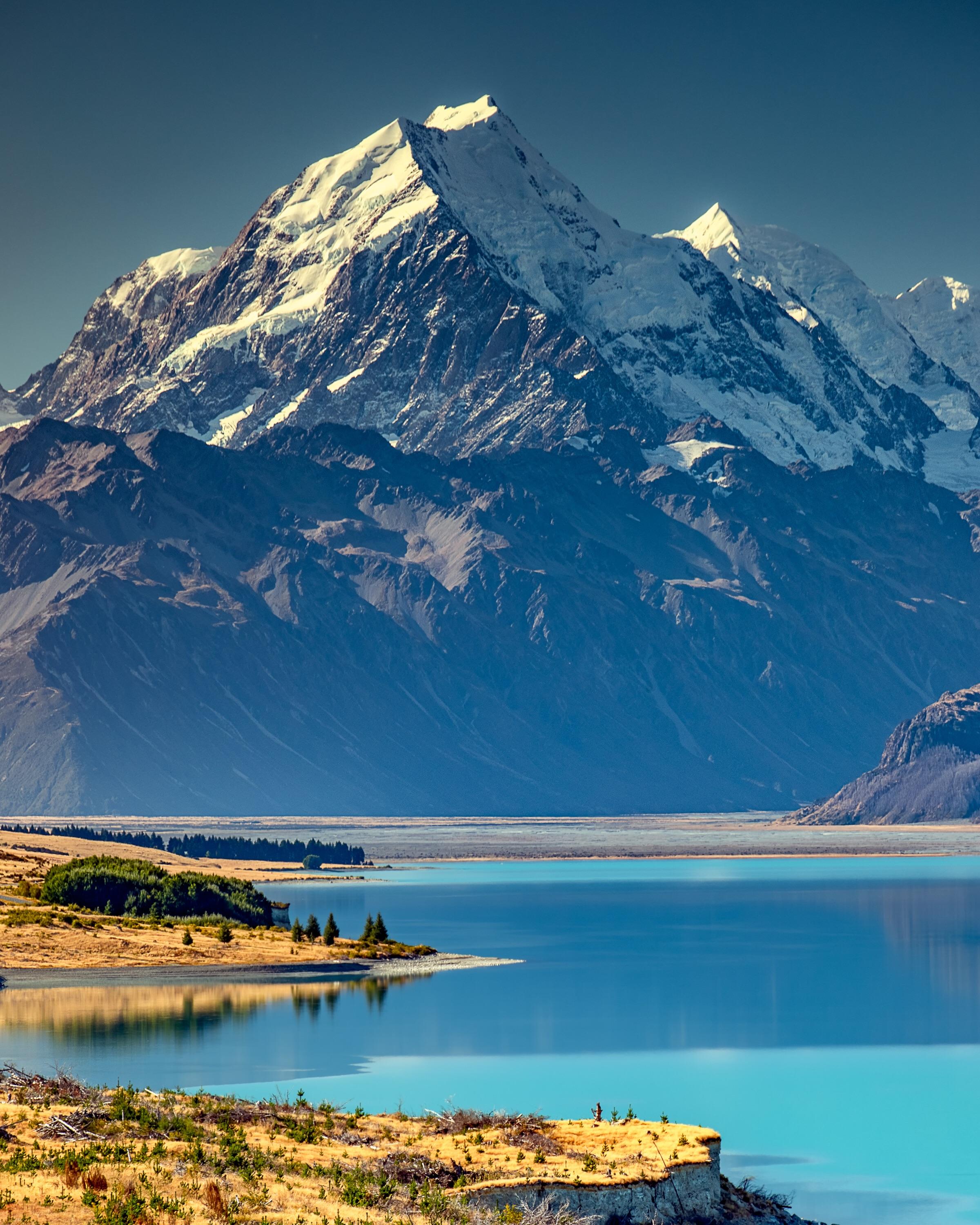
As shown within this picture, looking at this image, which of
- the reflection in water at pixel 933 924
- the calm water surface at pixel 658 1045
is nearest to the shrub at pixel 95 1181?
the calm water surface at pixel 658 1045

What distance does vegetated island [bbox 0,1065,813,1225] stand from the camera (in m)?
36.7

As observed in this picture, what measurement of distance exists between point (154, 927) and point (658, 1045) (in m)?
37.3

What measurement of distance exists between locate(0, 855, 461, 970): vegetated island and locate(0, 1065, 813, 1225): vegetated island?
158 ft

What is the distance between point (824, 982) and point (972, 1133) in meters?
45.4

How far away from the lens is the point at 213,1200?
36.6 m

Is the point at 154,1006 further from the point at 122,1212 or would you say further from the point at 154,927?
the point at 122,1212

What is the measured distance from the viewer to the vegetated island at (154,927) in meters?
95.3

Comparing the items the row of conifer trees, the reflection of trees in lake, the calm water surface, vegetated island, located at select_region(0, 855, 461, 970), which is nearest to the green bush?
vegetated island, located at select_region(0, 855, 461, 970)

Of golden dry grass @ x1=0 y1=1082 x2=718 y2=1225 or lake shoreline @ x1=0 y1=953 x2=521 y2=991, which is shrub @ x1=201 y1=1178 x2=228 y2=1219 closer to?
golden dry grass @ x1=0 y1=1082 x2=718 y2=1225

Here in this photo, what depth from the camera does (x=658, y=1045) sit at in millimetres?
78562

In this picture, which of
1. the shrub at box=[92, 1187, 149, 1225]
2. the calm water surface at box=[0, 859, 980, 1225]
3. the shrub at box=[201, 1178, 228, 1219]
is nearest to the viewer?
the shrub at box=[92, 1187, 149, 1225]

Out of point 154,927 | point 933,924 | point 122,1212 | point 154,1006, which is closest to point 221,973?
point 154,1006

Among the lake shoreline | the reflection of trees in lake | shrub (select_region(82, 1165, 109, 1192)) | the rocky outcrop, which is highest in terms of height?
the lake shoreline

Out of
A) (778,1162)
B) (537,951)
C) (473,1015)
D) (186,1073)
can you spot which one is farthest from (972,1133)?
(537,951)
